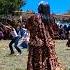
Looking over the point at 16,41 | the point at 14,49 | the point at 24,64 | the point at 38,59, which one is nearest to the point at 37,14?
the point at 38,59

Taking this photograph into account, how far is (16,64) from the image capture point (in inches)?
663

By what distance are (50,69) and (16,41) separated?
383 inches

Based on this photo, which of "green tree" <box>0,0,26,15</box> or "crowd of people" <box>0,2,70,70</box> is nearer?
"crowd of people" <box>0,2,70,70</box>

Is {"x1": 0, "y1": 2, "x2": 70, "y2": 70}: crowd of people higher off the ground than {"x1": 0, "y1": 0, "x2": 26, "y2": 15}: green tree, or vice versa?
{"x1": 0, "y1": 0, "x2": 26, "y2": 15}: green tree

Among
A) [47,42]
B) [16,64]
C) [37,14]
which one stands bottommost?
[16,64]

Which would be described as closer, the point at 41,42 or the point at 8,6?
the point at 41,42

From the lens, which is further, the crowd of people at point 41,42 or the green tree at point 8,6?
the green tree at point 8,6

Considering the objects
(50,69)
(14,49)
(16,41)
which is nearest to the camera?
(50,69)

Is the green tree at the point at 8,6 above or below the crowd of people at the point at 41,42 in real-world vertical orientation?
above

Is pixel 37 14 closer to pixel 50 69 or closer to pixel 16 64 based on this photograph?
pixel 50 69

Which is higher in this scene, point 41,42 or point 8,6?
point 8,6

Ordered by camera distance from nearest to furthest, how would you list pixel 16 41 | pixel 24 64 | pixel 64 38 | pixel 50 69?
pixel 50 69 < pixel 24 64 < pixel 16 41 < pixel 64 38

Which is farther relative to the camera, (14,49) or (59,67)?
(14,49)

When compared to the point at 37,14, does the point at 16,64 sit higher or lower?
lower
